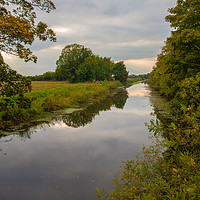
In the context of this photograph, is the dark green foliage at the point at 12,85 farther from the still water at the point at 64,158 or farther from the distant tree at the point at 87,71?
the distant tree at the point at 87,71

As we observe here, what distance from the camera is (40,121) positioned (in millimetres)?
11156

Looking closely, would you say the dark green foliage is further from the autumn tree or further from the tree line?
the tree line

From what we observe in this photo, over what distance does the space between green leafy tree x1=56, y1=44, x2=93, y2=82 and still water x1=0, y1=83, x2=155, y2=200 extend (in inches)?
1588

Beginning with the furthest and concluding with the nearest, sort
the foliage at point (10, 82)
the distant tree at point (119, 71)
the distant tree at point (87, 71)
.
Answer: the distant tree at point (119, 71)
the distant tree at point (87, 71)
the foliage at point (10, 82)

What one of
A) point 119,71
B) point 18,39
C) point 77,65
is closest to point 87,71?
point 77,65

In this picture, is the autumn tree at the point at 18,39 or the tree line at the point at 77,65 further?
the tree line at the point at 77,65

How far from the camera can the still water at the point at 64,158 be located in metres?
4.46

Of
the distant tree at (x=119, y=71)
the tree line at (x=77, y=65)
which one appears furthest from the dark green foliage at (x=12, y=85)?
the distant tree at (x=119, y=71)

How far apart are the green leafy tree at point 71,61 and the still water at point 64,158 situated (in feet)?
132

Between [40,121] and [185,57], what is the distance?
1021 cm

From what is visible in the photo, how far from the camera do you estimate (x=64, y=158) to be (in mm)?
6230

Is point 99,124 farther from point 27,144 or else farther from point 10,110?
point 10,110

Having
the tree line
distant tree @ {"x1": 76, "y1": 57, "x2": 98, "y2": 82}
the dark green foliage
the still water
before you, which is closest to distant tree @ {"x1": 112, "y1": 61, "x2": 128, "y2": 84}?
the tree line

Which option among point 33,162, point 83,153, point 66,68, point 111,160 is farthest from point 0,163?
point 66,68
